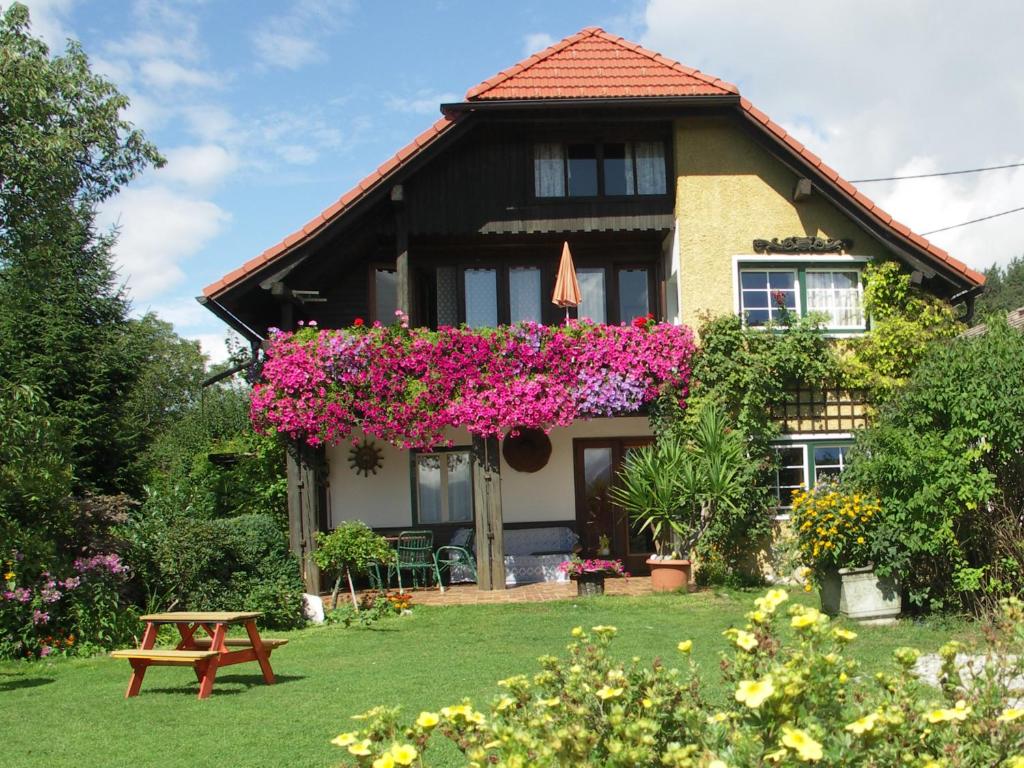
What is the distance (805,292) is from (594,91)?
4.55 meters

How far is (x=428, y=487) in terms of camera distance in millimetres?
16672

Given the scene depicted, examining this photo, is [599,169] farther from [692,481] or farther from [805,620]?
[805,620]

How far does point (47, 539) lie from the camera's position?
36.0 feet

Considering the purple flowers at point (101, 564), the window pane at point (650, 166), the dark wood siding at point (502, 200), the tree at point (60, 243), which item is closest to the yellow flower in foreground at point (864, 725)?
the purple flowers at point (101, 564)

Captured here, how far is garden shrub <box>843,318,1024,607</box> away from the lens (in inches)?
386

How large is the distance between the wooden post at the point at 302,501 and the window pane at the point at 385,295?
115 inches

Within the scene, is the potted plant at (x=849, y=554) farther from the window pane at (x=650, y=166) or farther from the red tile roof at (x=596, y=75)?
the red tile roof at (x=596, y=75)

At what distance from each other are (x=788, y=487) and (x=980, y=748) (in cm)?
1258

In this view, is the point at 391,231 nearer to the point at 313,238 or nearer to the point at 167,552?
the point at 313,238

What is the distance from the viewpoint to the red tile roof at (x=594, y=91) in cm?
1451

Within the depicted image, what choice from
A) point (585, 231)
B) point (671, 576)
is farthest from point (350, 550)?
point (585, 231)

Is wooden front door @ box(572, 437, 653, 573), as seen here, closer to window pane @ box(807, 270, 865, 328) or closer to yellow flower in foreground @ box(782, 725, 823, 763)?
window pane @ box(807, 270, 865, 328)

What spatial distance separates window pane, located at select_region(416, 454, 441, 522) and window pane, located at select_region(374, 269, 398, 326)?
245 centimetres

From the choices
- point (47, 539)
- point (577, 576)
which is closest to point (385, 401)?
point (577, 576)
